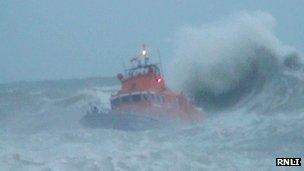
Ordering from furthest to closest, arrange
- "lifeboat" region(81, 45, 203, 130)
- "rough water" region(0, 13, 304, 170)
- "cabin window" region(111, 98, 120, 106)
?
"cabin window" region(111, 98, 120, 106) < "lifeboat" region(81, 45, 203, 130) < "rough water" region(0, 13, 304, 170)

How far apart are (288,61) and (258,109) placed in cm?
1036

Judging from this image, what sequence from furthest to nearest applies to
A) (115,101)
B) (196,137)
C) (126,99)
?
(115,101), (126,99), (196,137)

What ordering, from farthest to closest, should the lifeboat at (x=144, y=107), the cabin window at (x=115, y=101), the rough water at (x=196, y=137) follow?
the cabin window at (x=115, y=101)
the lifeboat at (x=144, y=107)
the rough water at (x=196, y=137)

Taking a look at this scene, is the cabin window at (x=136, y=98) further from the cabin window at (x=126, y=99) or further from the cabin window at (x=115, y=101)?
the cabin window at (x=115, y=101)

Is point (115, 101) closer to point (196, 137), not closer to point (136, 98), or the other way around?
point (136, 98)

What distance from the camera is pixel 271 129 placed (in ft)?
56.1

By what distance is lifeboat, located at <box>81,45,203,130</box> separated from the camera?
21141mm

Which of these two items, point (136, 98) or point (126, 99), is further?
point (126, 99)

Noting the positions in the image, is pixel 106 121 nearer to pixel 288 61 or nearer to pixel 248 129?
pixel 248 129

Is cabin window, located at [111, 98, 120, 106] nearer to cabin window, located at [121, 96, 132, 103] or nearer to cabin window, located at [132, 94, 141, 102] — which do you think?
cabin window, located at [121, 96, 132, 103]

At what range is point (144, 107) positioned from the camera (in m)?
22.8

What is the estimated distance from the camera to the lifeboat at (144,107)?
21.1 metres

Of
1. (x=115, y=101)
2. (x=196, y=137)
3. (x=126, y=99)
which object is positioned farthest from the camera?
(x=115, y=101)

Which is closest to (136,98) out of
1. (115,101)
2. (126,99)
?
(126,99)
